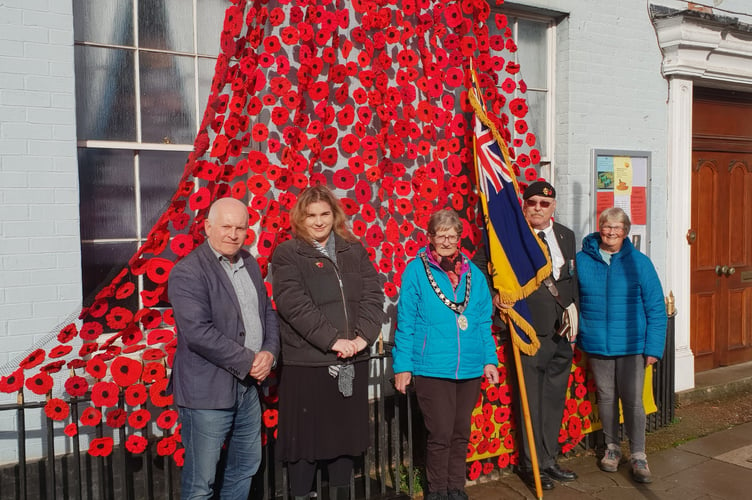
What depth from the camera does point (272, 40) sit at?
3.96 meters

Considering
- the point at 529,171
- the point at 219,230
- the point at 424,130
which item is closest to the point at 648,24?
the point at 529,171

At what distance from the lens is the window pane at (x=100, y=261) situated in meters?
3.82

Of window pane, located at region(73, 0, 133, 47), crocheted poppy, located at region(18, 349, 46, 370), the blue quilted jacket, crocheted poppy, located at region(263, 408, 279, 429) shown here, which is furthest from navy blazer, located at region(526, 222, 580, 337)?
window pane, located at region(73, 0, 133, 47)

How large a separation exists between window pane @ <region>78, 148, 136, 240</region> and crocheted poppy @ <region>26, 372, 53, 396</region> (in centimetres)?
93

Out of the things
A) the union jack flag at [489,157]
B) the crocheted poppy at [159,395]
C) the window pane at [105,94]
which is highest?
the window pane at [105,94]

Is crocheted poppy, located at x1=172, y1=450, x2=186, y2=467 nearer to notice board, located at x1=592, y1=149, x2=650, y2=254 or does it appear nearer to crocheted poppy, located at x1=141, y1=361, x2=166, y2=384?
crocheted poppy, located at x1=141, y1=361, x2=166, y2=384

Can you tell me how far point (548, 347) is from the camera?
14.0 feet

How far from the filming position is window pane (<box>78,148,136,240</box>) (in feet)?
12.5

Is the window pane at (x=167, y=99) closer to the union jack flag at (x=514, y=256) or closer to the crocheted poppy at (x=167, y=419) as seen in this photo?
the crocheted poppy at (x=167, y=419)

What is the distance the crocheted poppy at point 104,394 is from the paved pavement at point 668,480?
7.78 ft

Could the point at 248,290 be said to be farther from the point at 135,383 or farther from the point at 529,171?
the point at 529,171

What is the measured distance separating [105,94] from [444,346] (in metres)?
2.52

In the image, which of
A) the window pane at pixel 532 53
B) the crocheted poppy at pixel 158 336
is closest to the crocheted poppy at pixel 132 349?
the crocheted poppy at pixel 158 336

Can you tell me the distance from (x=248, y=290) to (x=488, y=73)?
2.62m
